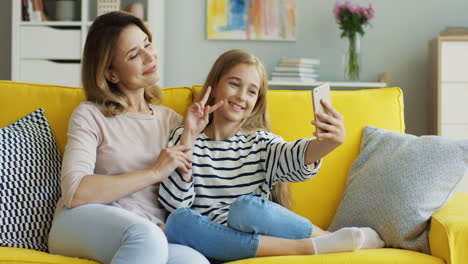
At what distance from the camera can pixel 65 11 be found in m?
4.04

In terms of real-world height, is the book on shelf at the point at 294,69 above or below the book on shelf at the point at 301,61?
below

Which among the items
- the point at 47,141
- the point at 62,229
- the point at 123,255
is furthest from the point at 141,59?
the point at 123,255

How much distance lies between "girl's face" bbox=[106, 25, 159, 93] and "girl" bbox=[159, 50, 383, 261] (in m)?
0.18

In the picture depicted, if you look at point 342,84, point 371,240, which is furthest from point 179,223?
point 342,84

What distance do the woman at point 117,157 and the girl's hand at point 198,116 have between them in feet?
0.28

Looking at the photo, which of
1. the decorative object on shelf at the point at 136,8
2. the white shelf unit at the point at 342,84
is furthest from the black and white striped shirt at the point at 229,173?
the decorative object on shelf at the point at 136,8

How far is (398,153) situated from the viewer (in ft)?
6.05

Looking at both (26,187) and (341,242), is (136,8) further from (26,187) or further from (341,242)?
(341,242)

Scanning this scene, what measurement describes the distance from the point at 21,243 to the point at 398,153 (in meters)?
1.11

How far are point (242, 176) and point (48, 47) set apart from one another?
2.60 metres

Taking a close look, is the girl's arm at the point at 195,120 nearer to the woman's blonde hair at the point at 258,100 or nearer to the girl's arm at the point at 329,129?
the woman's blonde hair at the point at 258,100

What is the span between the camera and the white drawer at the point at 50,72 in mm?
4020

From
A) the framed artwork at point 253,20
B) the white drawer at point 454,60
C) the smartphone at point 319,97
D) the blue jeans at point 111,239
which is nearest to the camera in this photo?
the blue jeans at point 111,239

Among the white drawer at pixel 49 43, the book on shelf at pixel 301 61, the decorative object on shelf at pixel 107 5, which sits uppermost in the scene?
the decorative object on shelf at pixel 107 5
